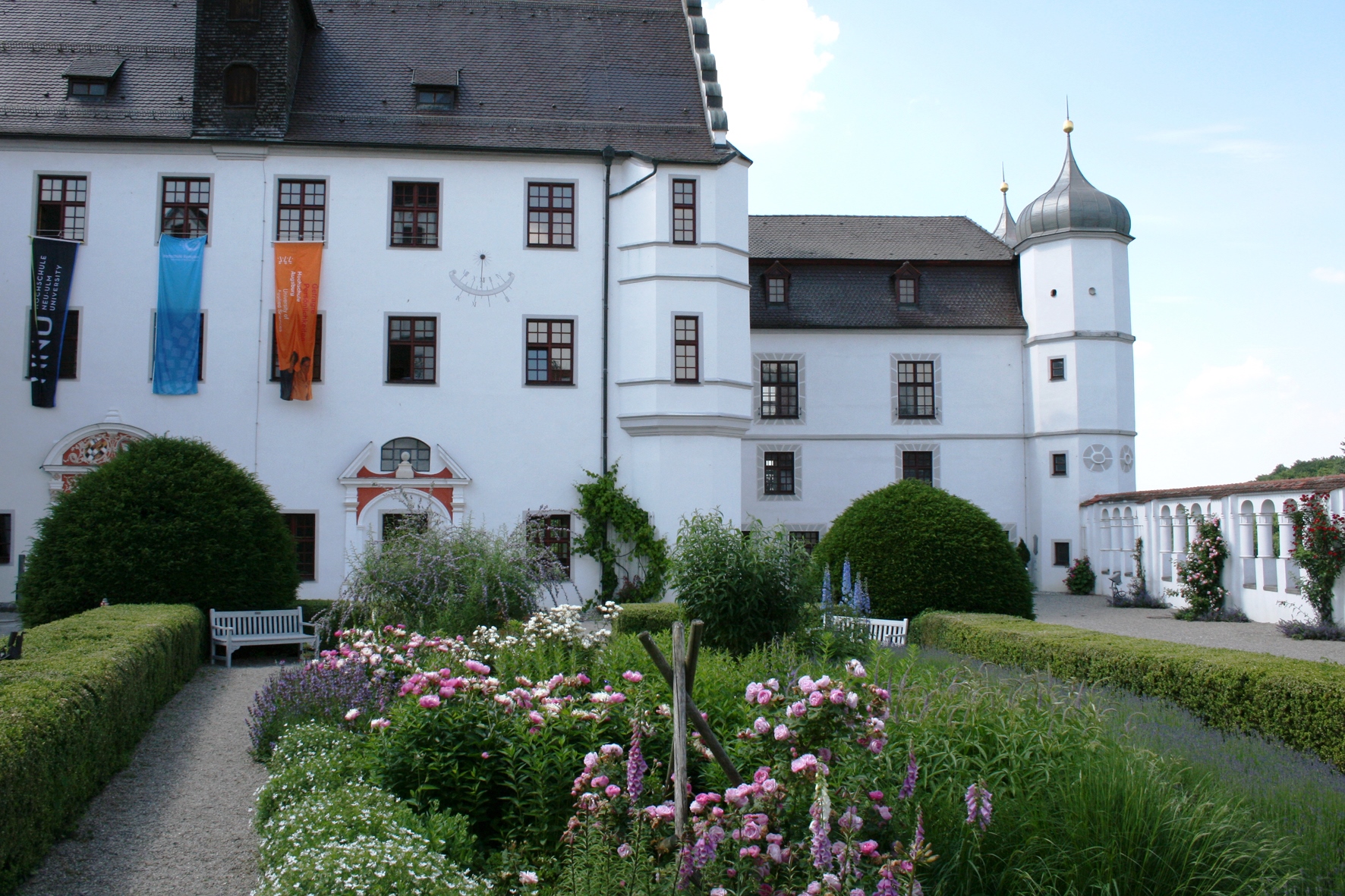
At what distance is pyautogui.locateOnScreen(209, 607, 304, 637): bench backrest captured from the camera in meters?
12.7

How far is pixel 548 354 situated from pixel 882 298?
10424 mm

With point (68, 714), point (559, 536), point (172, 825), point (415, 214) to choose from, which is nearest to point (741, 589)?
point (172, 825)

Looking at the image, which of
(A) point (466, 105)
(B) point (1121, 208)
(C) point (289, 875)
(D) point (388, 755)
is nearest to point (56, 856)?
(D) point (388, 755)

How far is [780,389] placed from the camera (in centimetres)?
2572

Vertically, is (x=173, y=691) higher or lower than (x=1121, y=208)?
lower

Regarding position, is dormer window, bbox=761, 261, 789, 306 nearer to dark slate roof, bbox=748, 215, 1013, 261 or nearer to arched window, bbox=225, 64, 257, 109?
dark slate roof, bbox=748, 215, 1013, 261

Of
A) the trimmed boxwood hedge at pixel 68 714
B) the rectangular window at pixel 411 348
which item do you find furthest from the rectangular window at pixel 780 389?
the trimmed boxwood hedge at pixel 68 714

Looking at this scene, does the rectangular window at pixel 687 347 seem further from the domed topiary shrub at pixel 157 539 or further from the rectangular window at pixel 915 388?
the domed topiary shrub at pixel 157 539

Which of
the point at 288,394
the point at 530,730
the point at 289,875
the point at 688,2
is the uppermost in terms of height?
the point at 688,2

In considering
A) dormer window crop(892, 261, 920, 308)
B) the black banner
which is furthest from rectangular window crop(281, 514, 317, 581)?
dormer window crop(892, 261, 920, 308)

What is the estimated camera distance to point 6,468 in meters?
18.5

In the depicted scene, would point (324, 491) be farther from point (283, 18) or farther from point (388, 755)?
point (388, 755)

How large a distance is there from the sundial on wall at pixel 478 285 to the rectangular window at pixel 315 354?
259 centimetres

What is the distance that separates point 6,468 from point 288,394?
17.1 ft
